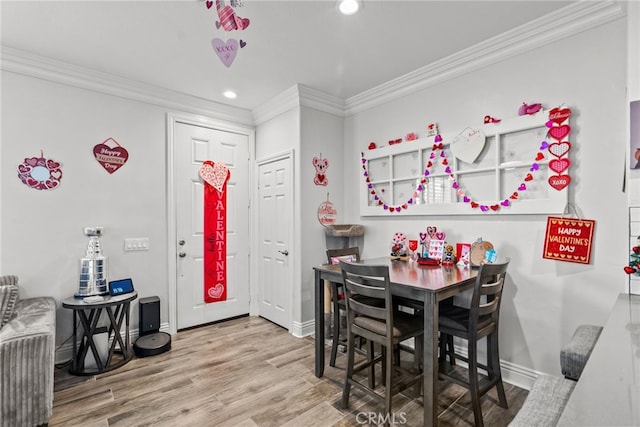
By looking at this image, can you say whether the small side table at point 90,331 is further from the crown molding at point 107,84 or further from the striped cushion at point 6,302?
the crown molding at point 107,84

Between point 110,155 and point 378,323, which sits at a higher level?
point 110,155

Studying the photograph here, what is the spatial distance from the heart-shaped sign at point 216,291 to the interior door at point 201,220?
0.29 ft

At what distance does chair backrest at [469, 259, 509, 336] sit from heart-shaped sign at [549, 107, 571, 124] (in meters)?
1.06

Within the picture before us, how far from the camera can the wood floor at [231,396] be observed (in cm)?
195

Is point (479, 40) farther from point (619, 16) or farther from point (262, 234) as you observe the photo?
point (262, 234)

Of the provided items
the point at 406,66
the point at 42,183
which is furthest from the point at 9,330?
the point at 406,66

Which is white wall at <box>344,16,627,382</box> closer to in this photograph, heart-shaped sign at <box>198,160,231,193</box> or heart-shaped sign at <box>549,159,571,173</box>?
heart-shaped sign at <box>549,159,571,173</box>

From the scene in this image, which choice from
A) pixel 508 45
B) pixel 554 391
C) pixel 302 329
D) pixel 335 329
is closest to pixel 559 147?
pixel 508 45

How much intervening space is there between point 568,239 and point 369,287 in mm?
1397

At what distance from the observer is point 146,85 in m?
3.17

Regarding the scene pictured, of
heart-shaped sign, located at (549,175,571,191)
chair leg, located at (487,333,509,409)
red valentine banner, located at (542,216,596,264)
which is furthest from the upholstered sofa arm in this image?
heart-shaped sign, located at (549,175,571,191)

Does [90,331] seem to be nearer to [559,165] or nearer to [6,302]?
[6,302]

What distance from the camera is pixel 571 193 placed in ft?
6.87

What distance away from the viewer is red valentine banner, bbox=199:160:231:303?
3.61 meters
